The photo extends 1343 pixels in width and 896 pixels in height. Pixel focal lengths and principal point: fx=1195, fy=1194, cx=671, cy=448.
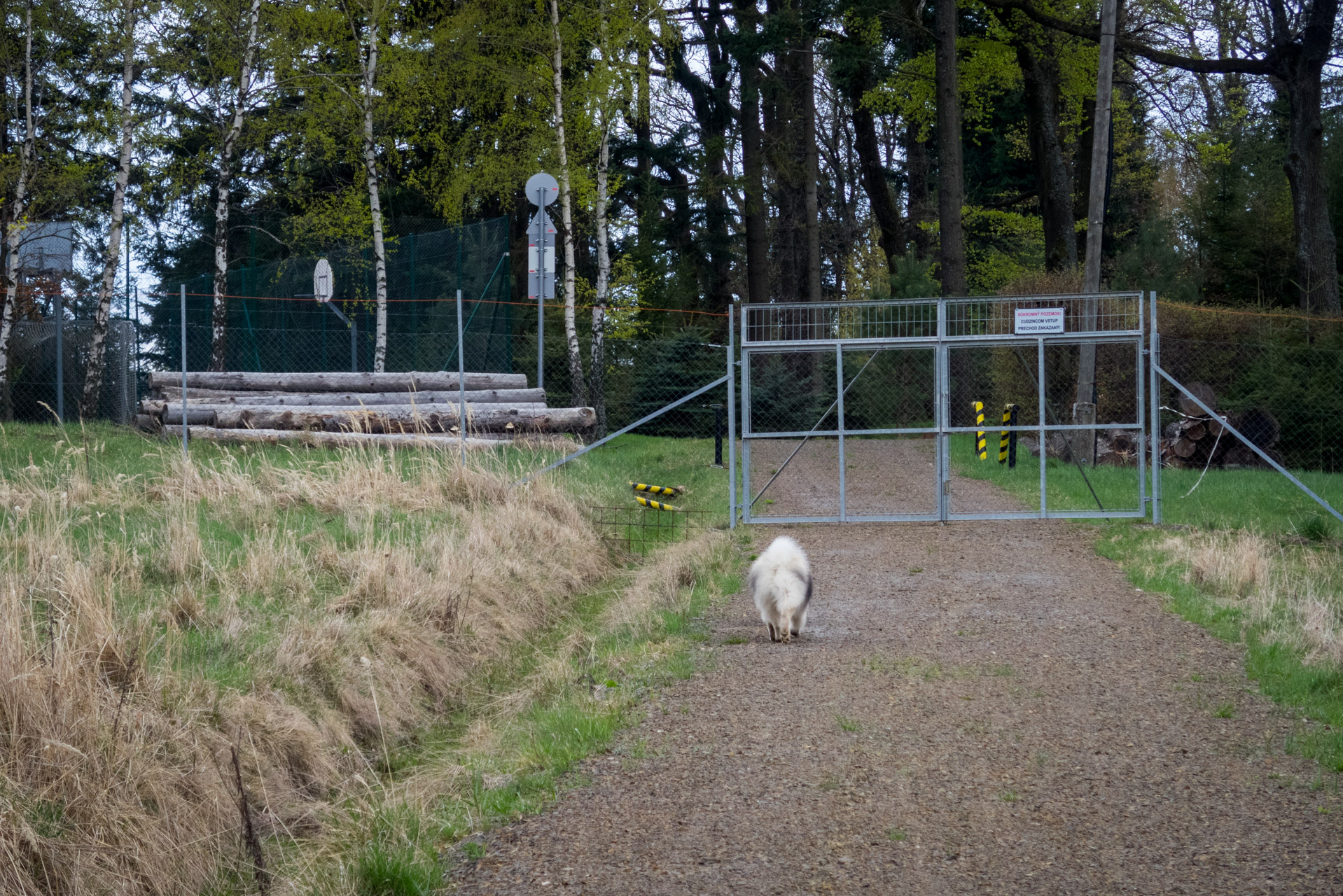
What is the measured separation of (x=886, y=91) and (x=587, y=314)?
1025 centimetres

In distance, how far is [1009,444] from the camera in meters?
20.5

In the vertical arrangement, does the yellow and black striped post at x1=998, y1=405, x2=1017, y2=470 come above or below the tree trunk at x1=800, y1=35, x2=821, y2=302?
below

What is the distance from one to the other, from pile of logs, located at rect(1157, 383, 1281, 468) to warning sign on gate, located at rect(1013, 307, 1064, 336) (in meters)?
9.09

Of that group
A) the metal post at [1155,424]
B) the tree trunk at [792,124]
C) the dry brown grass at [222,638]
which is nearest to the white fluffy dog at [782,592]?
the dry brown grass at [222,638]

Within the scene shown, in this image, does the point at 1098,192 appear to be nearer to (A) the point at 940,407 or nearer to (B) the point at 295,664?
(A) the point at 940,407

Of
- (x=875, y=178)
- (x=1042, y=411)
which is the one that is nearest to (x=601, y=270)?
(x=1042, y=411)

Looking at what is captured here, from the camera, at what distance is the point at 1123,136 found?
37.1m

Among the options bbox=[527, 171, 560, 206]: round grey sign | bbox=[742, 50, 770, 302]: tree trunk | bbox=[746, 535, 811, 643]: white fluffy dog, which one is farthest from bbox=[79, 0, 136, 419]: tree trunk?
bbox=[746, 535, 811, 643]: white fluffy dog

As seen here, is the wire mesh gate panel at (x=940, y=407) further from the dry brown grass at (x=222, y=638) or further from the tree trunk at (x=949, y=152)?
the dry brown grass at (x=222, y=638)

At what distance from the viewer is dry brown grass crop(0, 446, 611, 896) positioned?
526 cm

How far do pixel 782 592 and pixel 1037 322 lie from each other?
6.66 metres

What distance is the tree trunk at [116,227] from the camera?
19859mm

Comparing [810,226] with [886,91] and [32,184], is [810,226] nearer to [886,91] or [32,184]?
[886,91]

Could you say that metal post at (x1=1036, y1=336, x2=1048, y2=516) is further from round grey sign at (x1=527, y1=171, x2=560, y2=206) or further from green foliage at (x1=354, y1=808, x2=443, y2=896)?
green foliage at (x1=354, y1=808, x2=443, y2=896)
